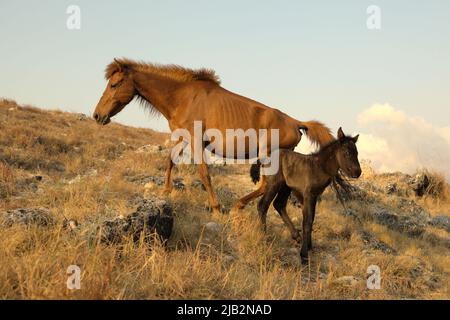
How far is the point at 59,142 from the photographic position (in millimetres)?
14203

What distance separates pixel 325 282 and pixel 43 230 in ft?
10.9

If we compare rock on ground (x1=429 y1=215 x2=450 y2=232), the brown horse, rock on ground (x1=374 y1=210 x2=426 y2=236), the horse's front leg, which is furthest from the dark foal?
rock on ground (x1=429 y1=215 x2=450 y2=232)

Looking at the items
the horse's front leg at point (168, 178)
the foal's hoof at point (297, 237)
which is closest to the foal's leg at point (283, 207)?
the foal's hoof at point (297, 237)

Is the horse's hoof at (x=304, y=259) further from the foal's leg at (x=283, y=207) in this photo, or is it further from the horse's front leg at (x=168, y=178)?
the horse's front leg at (x=168, y=178)

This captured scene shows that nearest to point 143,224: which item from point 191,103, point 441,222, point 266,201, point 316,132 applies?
point 266,201

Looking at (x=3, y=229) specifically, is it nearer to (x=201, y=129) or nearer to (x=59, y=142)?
(x=201, y=129)

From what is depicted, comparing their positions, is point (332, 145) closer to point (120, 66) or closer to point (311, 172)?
point (311, 172)

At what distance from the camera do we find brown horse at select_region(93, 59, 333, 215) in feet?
25.7

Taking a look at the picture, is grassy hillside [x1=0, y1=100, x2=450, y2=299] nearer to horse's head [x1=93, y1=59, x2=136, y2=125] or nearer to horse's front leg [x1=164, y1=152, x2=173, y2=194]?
horse's front leg [x1=164, y1=152, x2=173, y2=194]

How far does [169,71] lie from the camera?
8281 millimetres

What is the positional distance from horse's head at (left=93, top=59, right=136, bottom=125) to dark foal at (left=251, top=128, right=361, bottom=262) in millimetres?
2976
